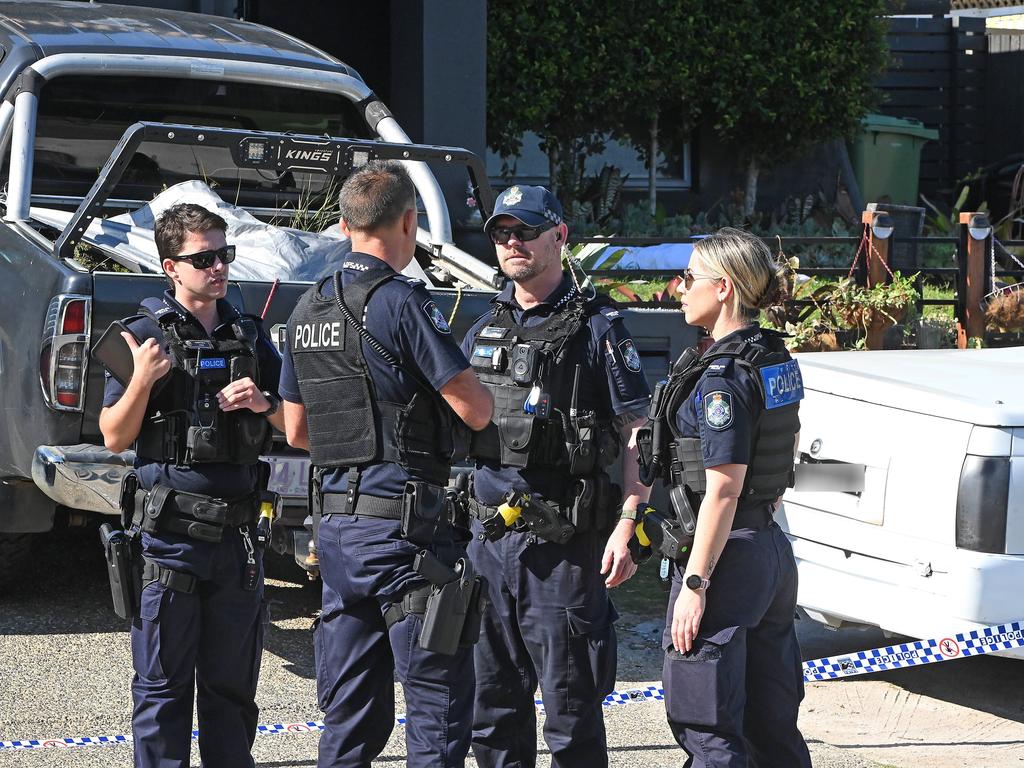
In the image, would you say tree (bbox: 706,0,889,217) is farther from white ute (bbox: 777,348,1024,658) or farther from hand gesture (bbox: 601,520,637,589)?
hand gesture (bbox: 601,520,637,589)

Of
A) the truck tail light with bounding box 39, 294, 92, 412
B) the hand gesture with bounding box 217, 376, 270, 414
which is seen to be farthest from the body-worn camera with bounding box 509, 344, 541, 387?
the truck tail light with bounding box 39, 294, 92, 412

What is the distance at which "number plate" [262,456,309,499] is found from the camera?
5008 mm

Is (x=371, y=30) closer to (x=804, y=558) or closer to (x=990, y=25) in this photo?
(x=804, y=558)

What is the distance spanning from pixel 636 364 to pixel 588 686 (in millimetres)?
891

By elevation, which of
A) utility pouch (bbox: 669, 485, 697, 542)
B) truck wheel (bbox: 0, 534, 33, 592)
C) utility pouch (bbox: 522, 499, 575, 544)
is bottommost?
truck wheel (bbox: 0, 534, 33, 592)

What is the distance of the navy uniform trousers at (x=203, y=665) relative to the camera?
11.8ft

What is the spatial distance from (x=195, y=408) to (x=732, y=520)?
4.74ft

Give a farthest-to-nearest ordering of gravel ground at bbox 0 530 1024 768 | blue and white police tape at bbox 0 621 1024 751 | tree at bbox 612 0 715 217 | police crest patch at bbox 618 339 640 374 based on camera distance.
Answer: tree at bbox 612 0 715 217
gravel ground at bbox 0 530 1024 768
blue and white police tape at bbox 0 621 1024 751
police crest patch at bbox 618 339 640 374

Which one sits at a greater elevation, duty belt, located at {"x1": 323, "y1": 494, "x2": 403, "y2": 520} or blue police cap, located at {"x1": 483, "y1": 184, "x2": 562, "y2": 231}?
blue police cap, located at {"x1": 483, "y1": 184, "x2": 562, "y2": 231}

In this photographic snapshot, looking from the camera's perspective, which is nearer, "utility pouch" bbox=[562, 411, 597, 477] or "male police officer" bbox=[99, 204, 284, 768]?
"male police officer" bbox=[99, 204, 284, 768]

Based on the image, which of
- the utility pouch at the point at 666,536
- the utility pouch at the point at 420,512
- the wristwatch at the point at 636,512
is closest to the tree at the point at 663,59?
the wristwatch at the point at 636,512

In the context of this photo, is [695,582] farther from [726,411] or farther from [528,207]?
[528,207]

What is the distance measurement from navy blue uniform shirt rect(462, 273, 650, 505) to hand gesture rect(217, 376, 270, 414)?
2.18 ft

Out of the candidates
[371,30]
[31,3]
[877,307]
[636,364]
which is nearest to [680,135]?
[371,30]
